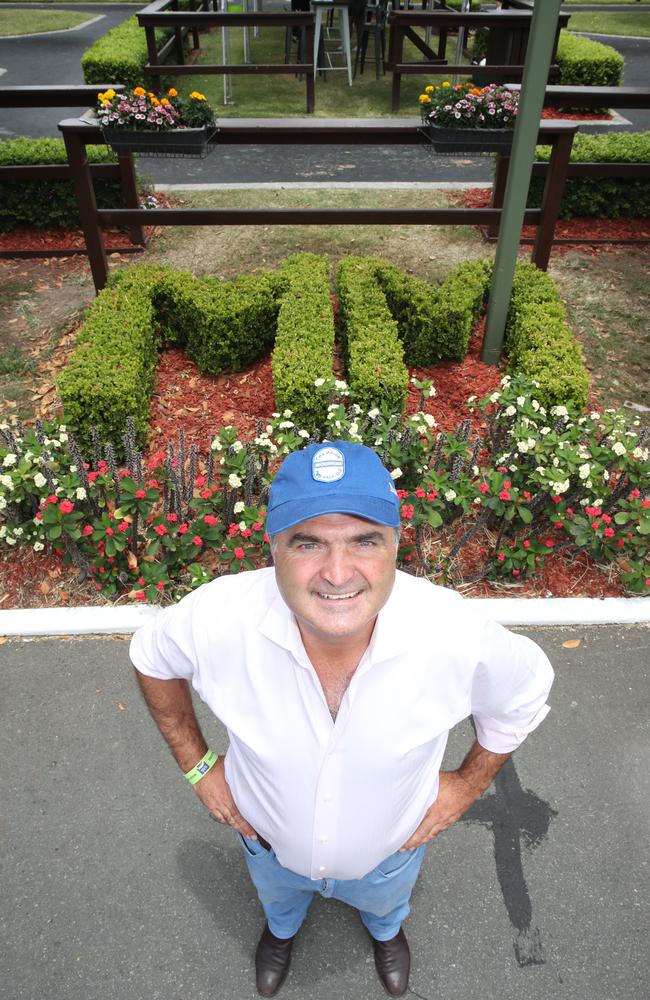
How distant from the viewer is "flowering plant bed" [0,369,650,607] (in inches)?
172

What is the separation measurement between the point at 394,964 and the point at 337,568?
80.3 inches

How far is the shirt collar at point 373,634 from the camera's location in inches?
75.4

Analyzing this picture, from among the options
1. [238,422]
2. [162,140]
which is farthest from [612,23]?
[238,422]

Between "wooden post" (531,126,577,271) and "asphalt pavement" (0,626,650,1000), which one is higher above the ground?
"wooden post" (531,126,577,271)

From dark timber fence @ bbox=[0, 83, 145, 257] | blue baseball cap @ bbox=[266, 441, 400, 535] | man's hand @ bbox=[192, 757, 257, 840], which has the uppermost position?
blue baseball cap @ bbox=[266, 441, 400, 535]

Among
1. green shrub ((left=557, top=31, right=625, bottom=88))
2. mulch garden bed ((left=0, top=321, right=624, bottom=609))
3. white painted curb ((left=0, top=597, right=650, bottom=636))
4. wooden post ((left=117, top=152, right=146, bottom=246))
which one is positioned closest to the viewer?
white painted curb ((left=0, top=597, right=650, bottom=636))

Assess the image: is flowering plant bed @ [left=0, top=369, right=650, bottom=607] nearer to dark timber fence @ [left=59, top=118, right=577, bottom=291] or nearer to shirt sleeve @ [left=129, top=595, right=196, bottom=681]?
shirt sleeve @ [left=129, top=595, right=196, bottom=681]

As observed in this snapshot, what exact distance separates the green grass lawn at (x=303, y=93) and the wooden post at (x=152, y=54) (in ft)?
3.83

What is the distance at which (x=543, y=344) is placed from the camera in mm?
5711

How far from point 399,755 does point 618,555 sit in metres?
3.19

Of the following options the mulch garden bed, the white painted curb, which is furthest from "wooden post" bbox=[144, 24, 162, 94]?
the white painted curb

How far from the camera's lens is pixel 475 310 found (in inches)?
262

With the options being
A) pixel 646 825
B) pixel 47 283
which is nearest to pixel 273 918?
pixel 646 825

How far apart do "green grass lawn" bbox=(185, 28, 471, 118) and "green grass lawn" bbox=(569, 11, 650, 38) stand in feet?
26.0
